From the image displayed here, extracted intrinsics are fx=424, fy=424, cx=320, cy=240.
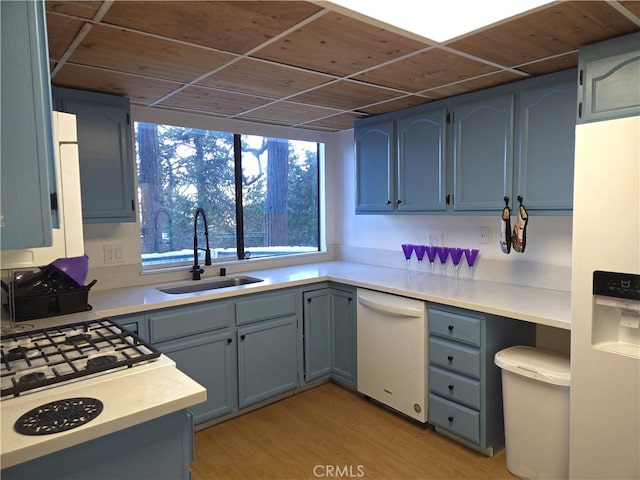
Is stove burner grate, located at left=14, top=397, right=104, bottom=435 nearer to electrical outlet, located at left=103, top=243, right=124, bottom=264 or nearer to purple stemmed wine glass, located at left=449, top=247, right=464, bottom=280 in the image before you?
electrical outlet, located at left=103, top=243, right=124, bottom=264

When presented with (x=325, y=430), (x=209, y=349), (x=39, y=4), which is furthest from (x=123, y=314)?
(x=39, y=4)

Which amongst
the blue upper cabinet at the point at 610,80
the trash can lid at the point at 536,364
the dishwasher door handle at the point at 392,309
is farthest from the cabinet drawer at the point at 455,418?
the blue upper cabinet at the point at 610,80

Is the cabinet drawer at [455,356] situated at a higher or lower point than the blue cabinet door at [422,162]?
lower

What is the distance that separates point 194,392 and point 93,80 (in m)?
1.89

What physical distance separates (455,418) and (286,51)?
219cm

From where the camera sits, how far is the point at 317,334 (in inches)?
127

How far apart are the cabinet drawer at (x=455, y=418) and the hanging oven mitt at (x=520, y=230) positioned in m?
0.98

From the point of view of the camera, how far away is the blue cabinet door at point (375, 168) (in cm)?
317

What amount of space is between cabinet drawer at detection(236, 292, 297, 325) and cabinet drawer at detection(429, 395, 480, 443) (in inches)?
44.1

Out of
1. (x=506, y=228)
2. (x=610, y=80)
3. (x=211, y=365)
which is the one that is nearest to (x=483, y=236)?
(x=506, y=228)

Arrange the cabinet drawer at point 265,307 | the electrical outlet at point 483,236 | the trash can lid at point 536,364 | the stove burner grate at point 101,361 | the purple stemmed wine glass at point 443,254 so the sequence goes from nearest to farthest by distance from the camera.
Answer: the stove burner grate at point 101,361 → the trash can lid at point 536,364 → the cabinet drawer at point 265,307 → the electrical outlet at point 483,236 → the purple stemmed wine glass at point 443,254

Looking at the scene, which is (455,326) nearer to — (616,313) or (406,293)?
(406,293)

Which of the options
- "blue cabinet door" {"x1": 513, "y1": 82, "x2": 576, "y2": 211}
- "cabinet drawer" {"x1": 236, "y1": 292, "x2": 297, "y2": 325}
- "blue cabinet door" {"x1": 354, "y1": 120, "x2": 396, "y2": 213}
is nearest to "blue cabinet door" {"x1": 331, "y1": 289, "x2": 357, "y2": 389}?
"cabinet drawer" {"x1": 236, "y1": 292, "x2": 297, "y2": 325}

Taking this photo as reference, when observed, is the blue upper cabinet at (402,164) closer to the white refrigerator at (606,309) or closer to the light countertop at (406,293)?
the light countertop at (406,293)
